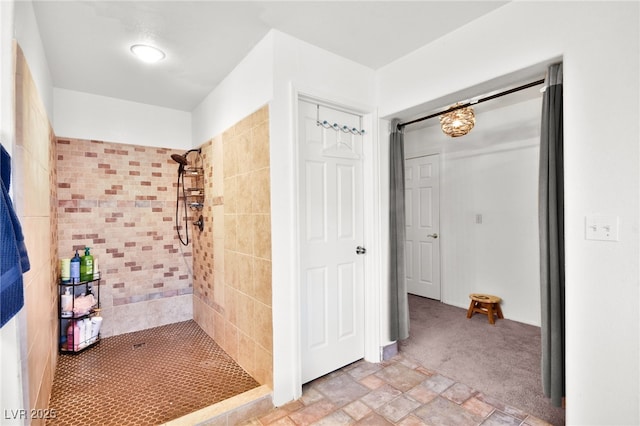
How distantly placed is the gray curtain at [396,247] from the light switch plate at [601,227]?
1303mm

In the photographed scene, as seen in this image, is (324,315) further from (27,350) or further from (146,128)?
(146,128)

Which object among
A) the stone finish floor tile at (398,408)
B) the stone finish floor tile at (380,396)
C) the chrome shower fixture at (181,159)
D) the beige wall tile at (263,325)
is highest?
the chrome shower fixture at (181,159)

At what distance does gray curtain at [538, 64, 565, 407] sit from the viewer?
1.69m

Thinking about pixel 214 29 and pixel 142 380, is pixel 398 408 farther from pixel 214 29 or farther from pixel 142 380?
pixel 214 29

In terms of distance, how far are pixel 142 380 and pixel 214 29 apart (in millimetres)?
2502

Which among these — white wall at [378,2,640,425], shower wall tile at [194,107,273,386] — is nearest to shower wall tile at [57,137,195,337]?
shower wall tile at [194,107,273,386]

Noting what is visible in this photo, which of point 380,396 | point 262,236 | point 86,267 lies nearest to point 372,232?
point 262,236

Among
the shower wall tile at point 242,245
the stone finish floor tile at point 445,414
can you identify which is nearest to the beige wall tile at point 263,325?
the shower wall tile at point 242,245

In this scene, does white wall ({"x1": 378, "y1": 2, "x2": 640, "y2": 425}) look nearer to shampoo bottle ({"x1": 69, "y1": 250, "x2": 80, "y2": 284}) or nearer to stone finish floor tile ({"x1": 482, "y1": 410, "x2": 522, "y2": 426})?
stone finish floor tile ({"x1": 482, "y1": 410, "x2": 522, "y2": 426})

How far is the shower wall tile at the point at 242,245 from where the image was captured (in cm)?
216

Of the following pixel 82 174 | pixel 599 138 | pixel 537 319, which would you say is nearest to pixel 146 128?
pixel 82 174

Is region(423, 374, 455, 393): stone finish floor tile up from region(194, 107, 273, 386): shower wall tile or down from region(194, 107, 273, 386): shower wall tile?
down

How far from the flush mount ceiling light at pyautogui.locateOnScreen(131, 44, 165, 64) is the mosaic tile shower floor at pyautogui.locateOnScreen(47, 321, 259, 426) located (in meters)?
2.37

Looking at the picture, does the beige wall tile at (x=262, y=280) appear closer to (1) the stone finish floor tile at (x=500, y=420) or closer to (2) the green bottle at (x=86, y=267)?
(1) the stone finish floor tile at (x=500, y=420)
